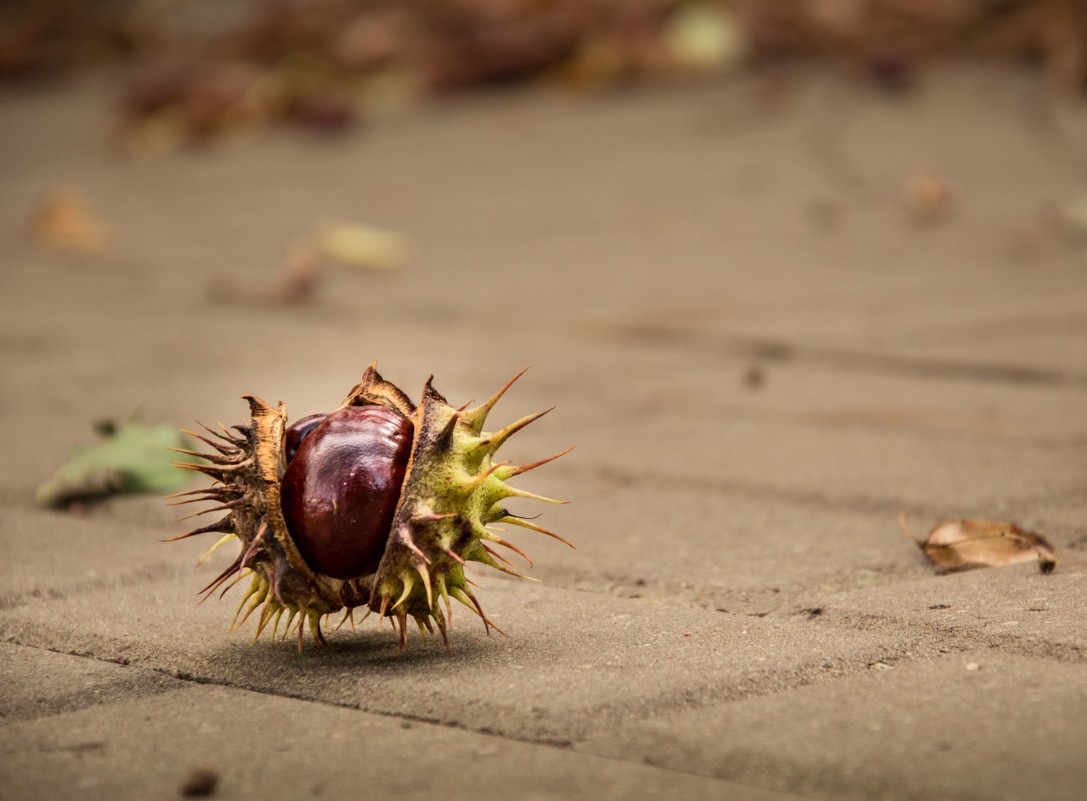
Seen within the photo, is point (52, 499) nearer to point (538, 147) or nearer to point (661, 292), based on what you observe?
point (661, 292)

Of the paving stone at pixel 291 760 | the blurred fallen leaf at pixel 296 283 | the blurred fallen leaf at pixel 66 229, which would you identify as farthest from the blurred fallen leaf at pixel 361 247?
the paving stone at pixel 291 760

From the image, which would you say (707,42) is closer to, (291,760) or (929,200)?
(929,200)

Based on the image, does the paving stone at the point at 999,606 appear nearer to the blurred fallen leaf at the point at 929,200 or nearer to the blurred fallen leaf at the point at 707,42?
the blurred fallen leaf at the point at 929,200

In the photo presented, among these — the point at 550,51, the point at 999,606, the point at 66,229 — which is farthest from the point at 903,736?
the point at 550,51

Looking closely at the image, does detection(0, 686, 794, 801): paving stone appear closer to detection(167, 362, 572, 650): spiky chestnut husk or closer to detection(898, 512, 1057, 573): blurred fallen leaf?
detection(167, 362, 572, 650): spiky chestnut husk

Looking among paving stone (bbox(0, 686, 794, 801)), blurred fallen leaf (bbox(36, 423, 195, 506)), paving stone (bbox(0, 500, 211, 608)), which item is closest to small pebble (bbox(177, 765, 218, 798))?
paving stone (bbox(0, 686, 794, 801))

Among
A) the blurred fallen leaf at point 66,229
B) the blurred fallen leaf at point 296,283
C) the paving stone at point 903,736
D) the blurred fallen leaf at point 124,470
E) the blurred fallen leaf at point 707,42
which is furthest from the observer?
the blurred fallen leaf at point 707,42

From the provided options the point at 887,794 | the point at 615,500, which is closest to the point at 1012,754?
the point at 887,794
